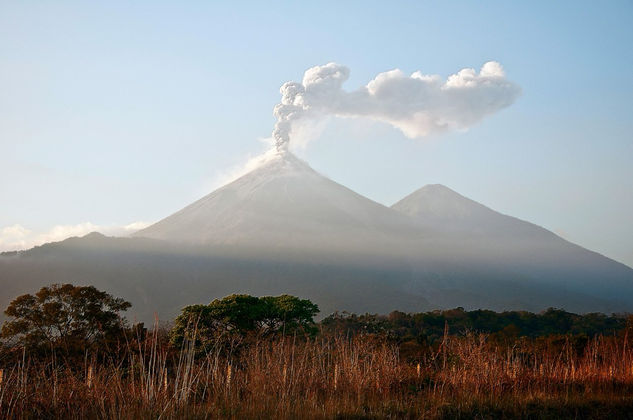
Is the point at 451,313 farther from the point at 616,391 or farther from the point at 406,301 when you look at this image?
the point at 406,301

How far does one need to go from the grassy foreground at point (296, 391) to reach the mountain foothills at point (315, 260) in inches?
3496

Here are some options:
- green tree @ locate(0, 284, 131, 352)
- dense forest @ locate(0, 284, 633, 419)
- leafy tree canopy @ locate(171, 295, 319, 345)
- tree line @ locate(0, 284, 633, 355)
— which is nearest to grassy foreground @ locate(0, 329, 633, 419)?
dense forest @ locate(0, 284, 633, 419)

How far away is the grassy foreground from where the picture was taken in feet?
18.0

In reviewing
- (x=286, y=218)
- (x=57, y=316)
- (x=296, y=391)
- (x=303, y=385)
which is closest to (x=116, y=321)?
(x=57, y=316)

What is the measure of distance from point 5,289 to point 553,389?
110 metres

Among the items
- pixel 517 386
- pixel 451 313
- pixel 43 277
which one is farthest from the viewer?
pixel 43 277

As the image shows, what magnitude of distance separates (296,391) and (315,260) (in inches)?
4826

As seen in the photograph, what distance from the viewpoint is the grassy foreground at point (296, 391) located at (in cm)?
550

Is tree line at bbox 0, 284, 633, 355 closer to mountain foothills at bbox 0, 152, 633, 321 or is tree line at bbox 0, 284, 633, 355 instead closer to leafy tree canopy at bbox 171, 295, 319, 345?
leafy tree canopy at bbox 171, 295, 319, 345

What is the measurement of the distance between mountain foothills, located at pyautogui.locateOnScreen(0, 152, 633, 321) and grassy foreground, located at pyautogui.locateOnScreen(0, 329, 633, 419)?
8879 centimetres

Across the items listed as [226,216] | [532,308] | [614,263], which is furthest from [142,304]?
[614,263]

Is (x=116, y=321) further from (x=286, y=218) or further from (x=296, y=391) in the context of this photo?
(x=286, y=218)

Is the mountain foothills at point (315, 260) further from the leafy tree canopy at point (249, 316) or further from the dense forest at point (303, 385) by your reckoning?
the dense forest at point (303, 385)

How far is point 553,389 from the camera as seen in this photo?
895 centimetres
